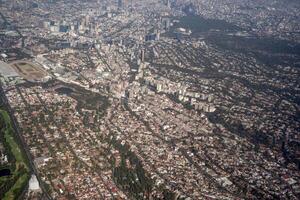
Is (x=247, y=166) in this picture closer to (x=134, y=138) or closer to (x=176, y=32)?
(x=134, y=138)

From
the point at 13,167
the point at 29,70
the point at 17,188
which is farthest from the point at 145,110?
the point at 17,188

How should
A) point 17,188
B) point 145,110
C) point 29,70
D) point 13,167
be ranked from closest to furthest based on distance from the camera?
point 17,188 → point 13,167 → point 145,110 → point 29,70

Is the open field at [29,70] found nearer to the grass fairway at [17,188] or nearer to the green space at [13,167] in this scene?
the green space at [13,167]

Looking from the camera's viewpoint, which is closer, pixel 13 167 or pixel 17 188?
pixel 17 188

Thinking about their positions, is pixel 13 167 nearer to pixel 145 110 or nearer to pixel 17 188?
pixel 17 188

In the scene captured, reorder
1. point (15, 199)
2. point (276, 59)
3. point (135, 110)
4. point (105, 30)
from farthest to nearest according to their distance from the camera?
point (105, 30)
point (276, 59)
point (135, 110)
point (15, 199)

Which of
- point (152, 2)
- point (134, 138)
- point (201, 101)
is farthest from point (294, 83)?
point (152, 2)

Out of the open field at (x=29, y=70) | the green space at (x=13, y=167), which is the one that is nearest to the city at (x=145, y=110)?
the green space at (x=13, y=167)
